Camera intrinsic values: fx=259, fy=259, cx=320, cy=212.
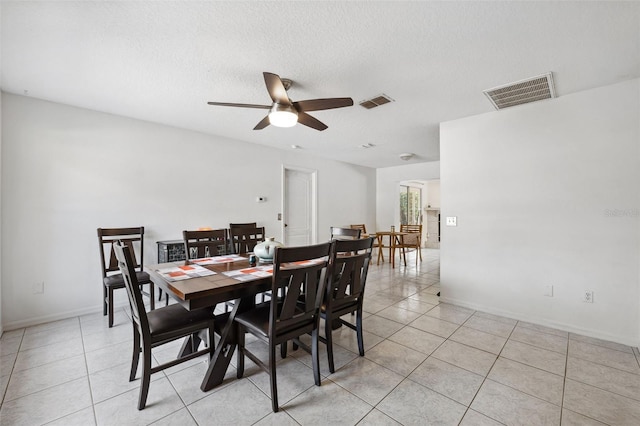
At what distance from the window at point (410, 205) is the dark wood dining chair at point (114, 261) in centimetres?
684

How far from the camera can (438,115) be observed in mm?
3297

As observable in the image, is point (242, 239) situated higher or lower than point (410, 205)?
lower

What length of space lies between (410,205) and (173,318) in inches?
309

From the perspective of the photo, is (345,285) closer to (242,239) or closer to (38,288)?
(242,239)

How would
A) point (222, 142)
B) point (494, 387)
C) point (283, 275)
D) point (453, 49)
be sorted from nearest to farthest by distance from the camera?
point (283, 275) → point (494, 387) → point (453, 49) → point (222, 142)

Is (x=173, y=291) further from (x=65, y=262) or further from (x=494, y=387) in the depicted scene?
(x=65, y=262)

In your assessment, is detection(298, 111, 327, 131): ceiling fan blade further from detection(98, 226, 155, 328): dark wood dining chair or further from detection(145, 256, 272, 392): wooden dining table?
detection(98, 226, 155, 328): dark wood dining chair

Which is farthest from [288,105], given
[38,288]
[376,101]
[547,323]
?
[547,323]

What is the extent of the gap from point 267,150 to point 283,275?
3742 millimetres

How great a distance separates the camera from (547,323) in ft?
9.10

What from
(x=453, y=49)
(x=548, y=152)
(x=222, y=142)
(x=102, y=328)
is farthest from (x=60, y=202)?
(x=548, y=152)

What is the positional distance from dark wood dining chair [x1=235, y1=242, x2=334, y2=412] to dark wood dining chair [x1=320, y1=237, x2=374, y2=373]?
10cm

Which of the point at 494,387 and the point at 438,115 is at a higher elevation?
the point at 438,115

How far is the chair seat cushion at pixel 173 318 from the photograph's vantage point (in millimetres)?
1653
